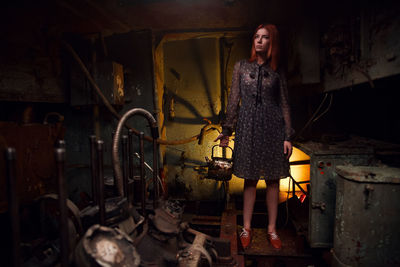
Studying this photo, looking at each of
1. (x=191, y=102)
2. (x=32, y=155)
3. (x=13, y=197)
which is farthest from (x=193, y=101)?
(x=13, y=197)

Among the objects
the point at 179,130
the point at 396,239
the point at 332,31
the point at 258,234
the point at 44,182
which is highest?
the point at 332,31

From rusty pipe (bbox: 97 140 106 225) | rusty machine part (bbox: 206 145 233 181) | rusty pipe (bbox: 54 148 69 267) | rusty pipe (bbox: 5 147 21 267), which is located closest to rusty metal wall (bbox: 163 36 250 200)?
rusty machine part (bbox: 206 145 233 181)

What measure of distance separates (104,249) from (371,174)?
215 centimetres

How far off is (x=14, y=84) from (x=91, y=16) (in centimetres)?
139

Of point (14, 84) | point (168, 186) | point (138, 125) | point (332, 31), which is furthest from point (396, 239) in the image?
point (14, 84)

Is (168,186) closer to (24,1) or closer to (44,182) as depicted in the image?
(44,182)

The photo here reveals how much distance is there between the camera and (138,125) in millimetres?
3945

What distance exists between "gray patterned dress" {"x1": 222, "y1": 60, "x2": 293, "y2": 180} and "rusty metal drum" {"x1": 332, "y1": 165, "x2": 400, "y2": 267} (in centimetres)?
75

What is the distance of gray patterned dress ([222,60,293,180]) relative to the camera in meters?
2.66

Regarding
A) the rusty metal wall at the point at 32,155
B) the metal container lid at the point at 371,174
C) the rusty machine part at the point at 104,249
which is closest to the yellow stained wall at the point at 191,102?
the rusty metal wall at the point at 32,155

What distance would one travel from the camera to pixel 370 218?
77.2 inches

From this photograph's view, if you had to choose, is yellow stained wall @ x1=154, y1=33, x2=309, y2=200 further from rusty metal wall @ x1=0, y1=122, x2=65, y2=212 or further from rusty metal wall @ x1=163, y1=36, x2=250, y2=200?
rusty metal wall @ x1=0, y1=122, x2=65, y2=212

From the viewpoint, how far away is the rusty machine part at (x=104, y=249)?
4.46 feet

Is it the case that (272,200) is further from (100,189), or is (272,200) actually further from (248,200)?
(100,189)
